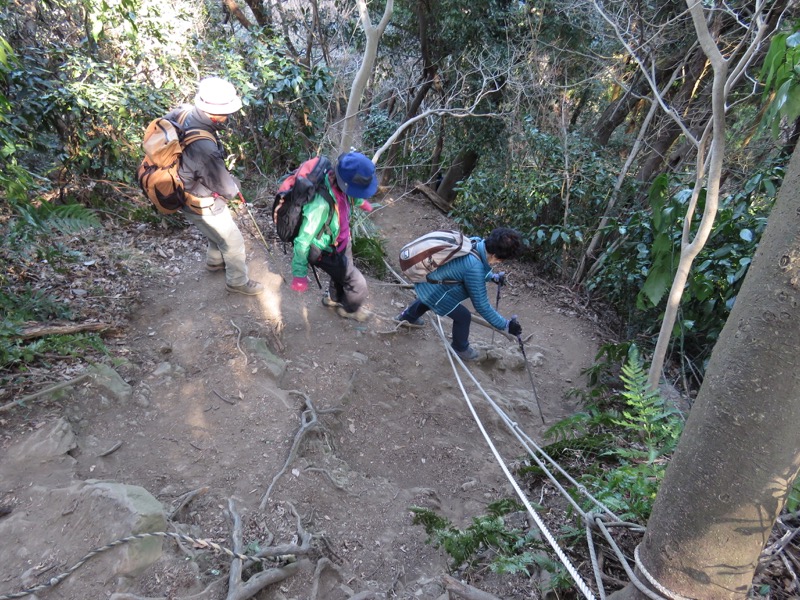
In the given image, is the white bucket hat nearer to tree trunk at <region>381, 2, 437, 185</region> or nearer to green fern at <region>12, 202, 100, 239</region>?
green fern at <region>12, 202, 100, 239</region>

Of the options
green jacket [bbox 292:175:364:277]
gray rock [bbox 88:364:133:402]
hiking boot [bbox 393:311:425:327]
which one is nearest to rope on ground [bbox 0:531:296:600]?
gray rock [bbox 88:364:133:402]

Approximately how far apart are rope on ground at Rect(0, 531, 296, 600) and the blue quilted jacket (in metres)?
2.74

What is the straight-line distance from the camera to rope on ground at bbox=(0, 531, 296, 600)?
2.07 metres

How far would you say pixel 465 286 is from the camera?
459 centimetres

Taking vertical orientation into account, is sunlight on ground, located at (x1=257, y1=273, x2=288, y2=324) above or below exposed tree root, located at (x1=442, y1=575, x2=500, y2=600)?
below

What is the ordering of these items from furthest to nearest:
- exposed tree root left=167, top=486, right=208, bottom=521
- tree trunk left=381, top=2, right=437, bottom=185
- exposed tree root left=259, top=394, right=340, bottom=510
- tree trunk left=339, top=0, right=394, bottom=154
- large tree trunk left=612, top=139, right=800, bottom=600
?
tree trunk left=381, top=2, right=437, bottom=185, tree trunk left=339, top=0, right=394, bottom=154, exposed tree root left=259, top=394, right=340, bottom=510, exposed tree root left=167, top=486, right=208, bottom=521, large tree trunk left=612, top=139, right=800, bottom=600

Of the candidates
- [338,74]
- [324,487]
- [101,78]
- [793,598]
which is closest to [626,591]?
[793,598]

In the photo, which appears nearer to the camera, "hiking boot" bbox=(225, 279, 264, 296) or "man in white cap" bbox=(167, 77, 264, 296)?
"man in white cap" bbox=(167, 77, 264, 296)

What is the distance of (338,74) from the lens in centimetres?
786

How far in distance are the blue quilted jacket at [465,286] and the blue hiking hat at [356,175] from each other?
106 cm

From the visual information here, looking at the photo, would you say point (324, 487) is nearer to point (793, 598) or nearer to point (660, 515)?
point (660, 515)

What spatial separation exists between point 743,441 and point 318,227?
3294 millimetres

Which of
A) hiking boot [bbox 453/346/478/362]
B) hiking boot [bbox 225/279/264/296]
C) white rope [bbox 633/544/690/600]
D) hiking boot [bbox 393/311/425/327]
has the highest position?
white rope [bbox 633/544/690/600]

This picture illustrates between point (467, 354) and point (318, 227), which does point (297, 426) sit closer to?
Answer: point (318, 227)
